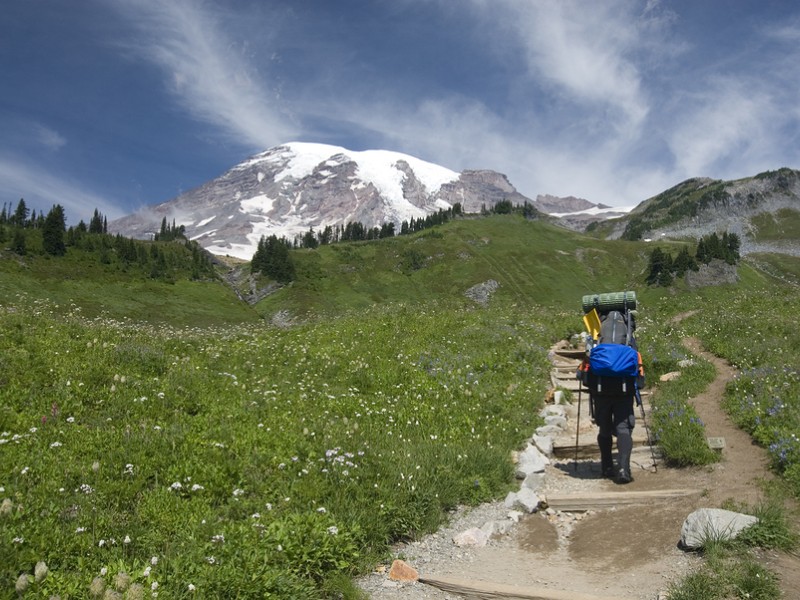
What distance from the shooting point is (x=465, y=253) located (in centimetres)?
17088

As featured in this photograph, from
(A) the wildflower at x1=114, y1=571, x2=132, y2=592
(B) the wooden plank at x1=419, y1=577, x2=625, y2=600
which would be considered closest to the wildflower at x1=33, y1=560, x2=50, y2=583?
(A) the wildflower at x1=114, y1=571, x2=132, y2=592

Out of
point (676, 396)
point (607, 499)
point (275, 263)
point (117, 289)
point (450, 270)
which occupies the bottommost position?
point (607, 499)

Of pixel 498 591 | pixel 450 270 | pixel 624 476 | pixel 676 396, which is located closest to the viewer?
pixel 498 591

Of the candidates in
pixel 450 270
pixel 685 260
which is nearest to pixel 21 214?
pixel 450 270

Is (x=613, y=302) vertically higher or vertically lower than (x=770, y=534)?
higher

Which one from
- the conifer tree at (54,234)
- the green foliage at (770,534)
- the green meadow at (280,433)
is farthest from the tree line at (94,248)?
the green foliage at (770,534)

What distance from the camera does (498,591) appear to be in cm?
584

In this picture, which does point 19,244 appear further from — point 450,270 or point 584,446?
point 584,446

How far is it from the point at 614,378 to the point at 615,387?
17 centimetres

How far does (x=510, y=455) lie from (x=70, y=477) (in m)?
7.53

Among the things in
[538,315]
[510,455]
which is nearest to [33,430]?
[510,455]

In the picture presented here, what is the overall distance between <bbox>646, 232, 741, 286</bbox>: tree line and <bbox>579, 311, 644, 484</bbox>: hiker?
146208 millimetres

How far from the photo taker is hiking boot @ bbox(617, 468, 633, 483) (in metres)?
9.65

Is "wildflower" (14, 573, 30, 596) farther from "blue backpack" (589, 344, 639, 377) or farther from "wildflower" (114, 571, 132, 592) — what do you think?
"blue backpack" (589, 344, 639, 377)
